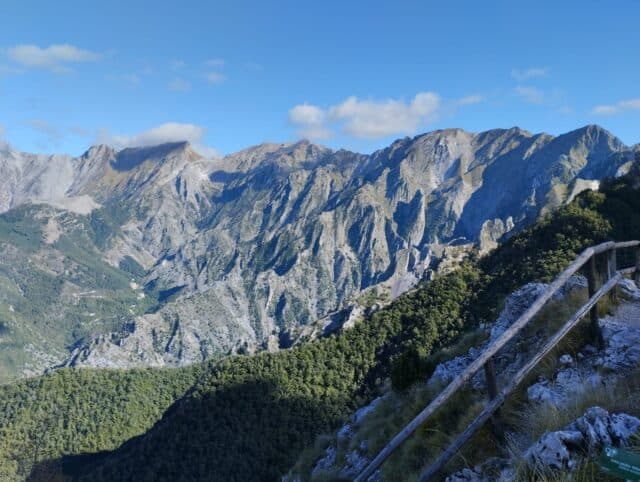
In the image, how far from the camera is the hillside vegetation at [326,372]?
90312mm

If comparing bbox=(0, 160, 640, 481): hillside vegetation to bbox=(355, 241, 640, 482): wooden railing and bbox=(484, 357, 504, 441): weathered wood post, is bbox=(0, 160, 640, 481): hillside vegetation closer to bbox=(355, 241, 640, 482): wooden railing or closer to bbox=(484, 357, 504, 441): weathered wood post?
bbox=(355, 241, 640, 482): wooden railing

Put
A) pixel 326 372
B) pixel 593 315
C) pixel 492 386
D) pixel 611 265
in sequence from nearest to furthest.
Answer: pixel 492 386
pixel 593 315
pixel 611 265
pixel 326 372

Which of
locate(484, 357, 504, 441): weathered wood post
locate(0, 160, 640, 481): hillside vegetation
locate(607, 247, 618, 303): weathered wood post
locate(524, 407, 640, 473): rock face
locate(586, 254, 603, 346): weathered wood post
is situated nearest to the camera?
locate(524, 407, 640, 473): rock face

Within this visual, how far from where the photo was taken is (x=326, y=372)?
117438 mm

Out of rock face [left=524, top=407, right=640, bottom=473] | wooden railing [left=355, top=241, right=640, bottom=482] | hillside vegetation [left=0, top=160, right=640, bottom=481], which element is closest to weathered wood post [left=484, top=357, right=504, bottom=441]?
wooden railing [left=355, top=241, right=640, bottom=482]

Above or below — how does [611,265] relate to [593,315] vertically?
above

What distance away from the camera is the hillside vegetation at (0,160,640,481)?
9031 centimetres

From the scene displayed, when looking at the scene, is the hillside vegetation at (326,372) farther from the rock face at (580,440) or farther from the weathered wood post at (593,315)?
the rock face at (580,440)

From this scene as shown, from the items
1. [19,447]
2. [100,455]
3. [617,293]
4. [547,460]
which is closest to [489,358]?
[547,460]

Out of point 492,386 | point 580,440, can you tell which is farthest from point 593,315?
point 580,440

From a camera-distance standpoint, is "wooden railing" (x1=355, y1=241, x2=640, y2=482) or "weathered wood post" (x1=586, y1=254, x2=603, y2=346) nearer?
"wooden railing" (x1=355, y1=241, x2=640, y2=482)

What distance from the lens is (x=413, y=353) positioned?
21.2 m

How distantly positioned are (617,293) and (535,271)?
3095 inches

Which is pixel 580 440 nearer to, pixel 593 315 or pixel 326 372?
pixel 593 315
